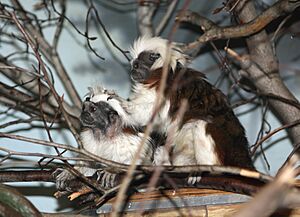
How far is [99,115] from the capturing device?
1.97 metres

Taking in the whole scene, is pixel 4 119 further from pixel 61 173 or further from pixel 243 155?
pixel 243 155

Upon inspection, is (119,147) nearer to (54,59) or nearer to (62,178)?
(62,178)

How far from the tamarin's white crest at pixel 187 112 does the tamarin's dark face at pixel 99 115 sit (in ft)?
0.20

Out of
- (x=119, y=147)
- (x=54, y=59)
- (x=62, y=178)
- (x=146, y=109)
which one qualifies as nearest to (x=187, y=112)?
(x=146, y=109)

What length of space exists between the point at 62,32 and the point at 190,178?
129cm

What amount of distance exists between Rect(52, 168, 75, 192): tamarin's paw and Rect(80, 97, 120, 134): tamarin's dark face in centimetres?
18

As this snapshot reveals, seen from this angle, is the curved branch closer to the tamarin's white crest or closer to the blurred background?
the tamarin's white crest

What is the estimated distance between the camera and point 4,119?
2.61 meters

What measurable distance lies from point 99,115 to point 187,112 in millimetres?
297

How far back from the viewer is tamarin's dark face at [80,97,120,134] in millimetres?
1945

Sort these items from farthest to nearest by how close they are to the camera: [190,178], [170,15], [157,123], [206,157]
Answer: [170,15] < [157,123] < [206,157] < [190,178]

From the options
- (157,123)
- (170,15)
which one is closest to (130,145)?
(157,123)

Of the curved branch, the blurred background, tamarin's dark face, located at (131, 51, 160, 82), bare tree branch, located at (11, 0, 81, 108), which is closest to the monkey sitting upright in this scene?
tamarin's dark face, located at (131, 51, 160, 82)

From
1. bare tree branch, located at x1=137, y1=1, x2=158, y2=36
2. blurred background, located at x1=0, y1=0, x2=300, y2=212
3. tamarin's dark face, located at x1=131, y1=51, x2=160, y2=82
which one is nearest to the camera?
tamarin's dark face, located at x1=131, y1=51, x2=160, y2=82
